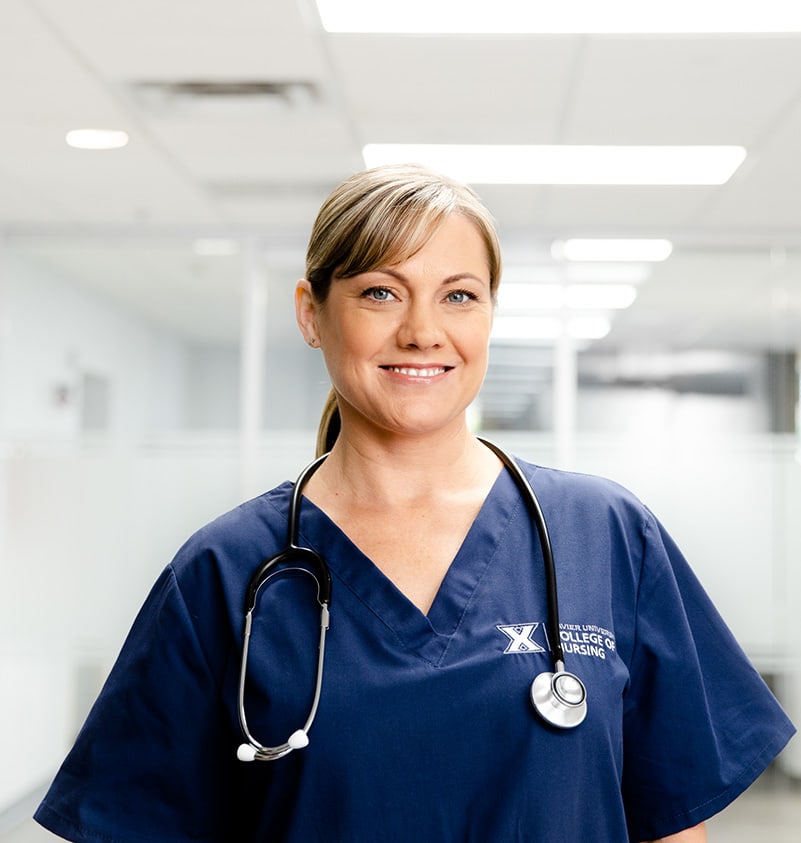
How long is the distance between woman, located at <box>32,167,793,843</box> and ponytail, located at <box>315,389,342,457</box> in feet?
0.28

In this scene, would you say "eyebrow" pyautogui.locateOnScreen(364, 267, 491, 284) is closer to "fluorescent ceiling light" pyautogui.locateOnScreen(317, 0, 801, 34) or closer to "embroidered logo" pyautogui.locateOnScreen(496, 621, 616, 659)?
"embroidered logo" pyautogui.locateOnScreen(496, 621, 616, 659)

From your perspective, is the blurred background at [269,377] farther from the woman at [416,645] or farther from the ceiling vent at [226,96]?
the woman at [416,645]

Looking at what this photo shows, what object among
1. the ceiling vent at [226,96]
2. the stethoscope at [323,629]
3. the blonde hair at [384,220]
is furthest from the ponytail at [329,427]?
the ceiling vent at [226,96]

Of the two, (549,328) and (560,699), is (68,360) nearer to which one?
(549,328)

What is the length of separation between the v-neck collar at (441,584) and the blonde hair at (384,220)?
221 mm

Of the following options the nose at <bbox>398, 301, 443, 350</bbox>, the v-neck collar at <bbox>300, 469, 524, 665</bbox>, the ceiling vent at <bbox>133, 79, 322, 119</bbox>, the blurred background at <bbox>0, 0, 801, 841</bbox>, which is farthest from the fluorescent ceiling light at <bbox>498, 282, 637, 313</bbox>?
the nose at <bbox>398, 301, 443, 350</bbox>

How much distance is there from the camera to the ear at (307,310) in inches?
40.8

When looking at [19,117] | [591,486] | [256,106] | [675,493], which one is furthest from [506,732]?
[675,493]

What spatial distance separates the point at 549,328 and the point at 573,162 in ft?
3.40

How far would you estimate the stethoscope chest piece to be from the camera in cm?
90

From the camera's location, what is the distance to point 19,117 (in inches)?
117

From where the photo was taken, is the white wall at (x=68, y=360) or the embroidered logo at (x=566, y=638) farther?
the white wall at (x=68, y=360)

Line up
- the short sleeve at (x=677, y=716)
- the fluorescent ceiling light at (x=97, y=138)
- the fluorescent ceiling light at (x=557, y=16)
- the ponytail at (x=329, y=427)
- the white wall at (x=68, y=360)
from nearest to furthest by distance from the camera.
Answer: the short sleeve at (x=677, y=716)
the ponytail at (x=329, y=427)
the fluorescent ceiling light at (x=557, y=16)
the fluorescent ceiling light at (x=97, y=138)
the white wall at (x=68, y=360)

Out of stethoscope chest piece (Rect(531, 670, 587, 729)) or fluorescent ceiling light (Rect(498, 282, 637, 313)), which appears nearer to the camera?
stethoscope chest piece (Rect(531, 670, 587, 729))
